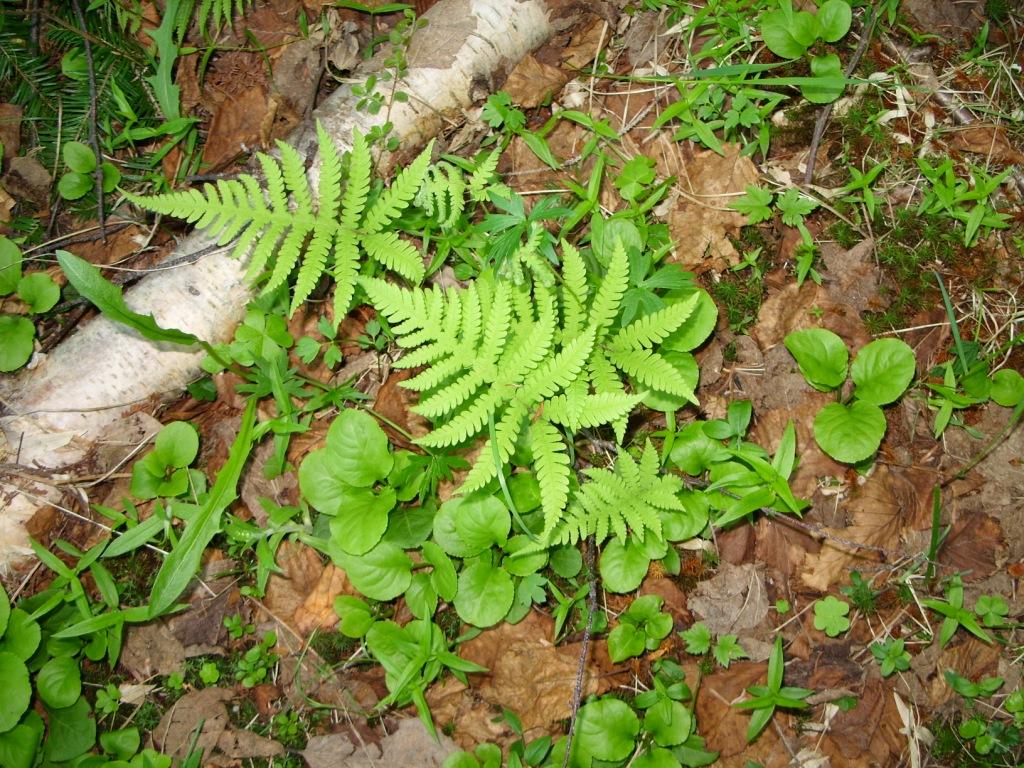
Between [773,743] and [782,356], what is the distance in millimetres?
1845

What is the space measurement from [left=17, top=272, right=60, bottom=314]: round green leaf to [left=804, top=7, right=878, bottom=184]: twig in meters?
4.10

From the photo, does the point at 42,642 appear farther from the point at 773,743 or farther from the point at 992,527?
the point at 992,527

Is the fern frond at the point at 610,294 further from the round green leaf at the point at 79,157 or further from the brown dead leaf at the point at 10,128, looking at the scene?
the brown dead leaf at the point at 10,128

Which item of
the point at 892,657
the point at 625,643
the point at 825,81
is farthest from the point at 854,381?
the point at 625,643

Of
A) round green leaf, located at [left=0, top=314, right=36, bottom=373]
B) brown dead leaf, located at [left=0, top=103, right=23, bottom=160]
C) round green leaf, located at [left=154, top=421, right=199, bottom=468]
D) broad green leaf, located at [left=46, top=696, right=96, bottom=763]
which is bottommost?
broad green leaf, located at [left=46, top=696, right=96, bottom=763]

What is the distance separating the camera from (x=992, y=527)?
10.6 ft

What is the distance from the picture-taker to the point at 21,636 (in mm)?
3246

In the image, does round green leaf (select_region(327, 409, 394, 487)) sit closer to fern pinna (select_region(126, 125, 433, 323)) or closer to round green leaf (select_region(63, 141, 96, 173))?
fern pinna (select_region(126, 125, 433, 323))

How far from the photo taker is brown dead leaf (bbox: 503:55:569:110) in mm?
3887

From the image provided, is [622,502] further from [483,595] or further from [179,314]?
[179,314]

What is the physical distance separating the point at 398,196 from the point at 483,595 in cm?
194

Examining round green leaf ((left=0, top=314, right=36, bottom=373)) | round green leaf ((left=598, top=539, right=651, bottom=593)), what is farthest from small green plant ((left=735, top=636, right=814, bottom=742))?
round green leaf ((left=0, top=314, right=36, bottom=373))

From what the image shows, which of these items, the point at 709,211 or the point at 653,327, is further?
the point at 709,211

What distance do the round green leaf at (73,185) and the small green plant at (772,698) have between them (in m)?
4.40
